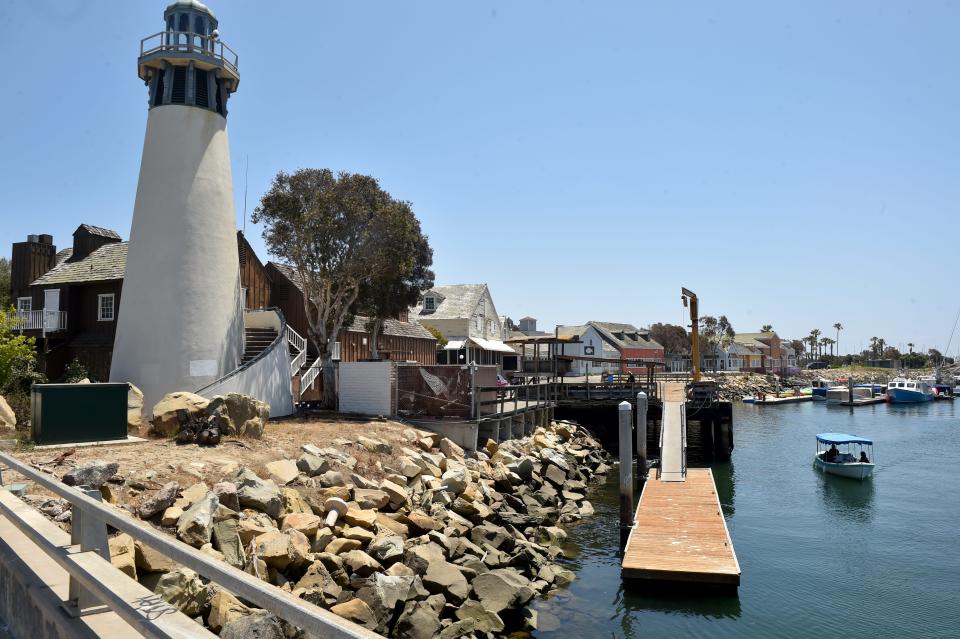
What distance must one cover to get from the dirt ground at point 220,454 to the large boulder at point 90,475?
445mm

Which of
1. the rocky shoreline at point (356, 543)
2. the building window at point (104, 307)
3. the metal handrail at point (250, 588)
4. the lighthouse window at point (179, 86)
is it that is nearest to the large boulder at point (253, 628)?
the rocky shoreline at point (356, 543)

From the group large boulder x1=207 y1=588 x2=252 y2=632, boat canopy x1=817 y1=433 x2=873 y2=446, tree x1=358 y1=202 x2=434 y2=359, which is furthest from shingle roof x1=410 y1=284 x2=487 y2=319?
large boulder x1=207 y1=588 x2=252 y2=632

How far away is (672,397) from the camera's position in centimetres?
3672

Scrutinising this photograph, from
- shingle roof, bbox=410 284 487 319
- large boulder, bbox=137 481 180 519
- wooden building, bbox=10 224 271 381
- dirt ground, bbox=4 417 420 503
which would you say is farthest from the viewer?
shingle roof, bbox=410 284 487 319

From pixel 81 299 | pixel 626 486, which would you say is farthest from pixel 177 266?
pixel 626 486

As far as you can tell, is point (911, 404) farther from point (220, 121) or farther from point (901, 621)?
point (220, 121)

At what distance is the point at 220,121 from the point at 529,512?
17.2 m

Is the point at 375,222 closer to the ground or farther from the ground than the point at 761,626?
farther from the ground

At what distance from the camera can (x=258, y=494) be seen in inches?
521

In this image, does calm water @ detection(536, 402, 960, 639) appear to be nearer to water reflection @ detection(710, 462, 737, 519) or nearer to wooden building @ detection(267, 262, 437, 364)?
water reflection @ detection(710, 462, 737, 519)

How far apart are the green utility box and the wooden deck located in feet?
41.3

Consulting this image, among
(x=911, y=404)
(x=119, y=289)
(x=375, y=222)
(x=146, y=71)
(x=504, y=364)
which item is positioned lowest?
(x=911, y=404)

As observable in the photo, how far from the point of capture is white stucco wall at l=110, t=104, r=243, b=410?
22219 millimetres

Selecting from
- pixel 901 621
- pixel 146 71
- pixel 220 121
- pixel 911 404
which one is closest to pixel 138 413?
pixel 220 121
